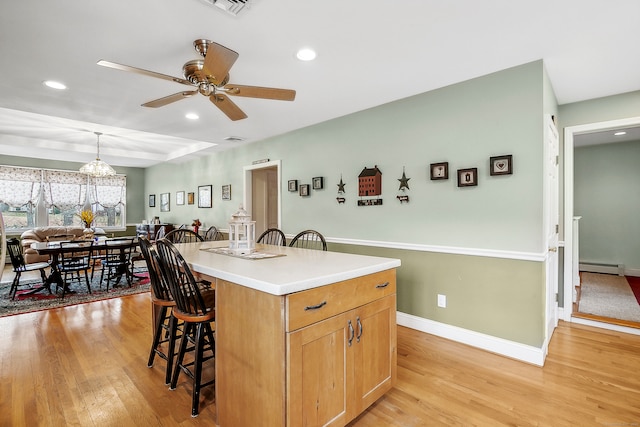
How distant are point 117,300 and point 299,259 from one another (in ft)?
11.3

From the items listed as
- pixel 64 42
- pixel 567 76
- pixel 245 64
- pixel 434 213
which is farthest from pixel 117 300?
pixel 567 76

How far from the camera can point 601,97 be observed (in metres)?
3.07

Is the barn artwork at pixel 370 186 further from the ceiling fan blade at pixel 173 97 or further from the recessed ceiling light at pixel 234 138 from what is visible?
the recessed ceiling light at pixel 234 138

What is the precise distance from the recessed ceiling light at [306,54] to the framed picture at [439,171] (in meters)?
1.53

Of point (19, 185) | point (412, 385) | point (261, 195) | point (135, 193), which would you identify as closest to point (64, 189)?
point (19, 185)

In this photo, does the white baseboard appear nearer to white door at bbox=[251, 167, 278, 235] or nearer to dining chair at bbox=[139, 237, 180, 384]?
dining chair at bbox=[139, 237, 180, 384]

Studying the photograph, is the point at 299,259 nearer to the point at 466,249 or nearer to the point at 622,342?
the point at 466,249

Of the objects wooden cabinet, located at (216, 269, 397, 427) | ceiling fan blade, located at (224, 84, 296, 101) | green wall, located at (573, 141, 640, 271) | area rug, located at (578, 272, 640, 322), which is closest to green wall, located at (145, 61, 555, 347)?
wooden cabinet, located at (216, 269, 397, 427)

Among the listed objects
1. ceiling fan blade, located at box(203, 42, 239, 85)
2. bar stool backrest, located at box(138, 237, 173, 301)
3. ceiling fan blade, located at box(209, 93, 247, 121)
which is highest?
ceiling fan blade, located at box(203, 42, 239, 85)

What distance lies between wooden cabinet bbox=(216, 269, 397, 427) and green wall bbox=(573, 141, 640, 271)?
6.03 metres

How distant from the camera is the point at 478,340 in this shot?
2.71 metres

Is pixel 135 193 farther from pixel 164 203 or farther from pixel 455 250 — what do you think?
pixel 455 250

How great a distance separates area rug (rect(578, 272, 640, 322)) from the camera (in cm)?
341

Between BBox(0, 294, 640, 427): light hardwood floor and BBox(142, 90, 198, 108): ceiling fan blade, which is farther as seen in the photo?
BBox(142, 90, 198, 108): ceiling fan blade
